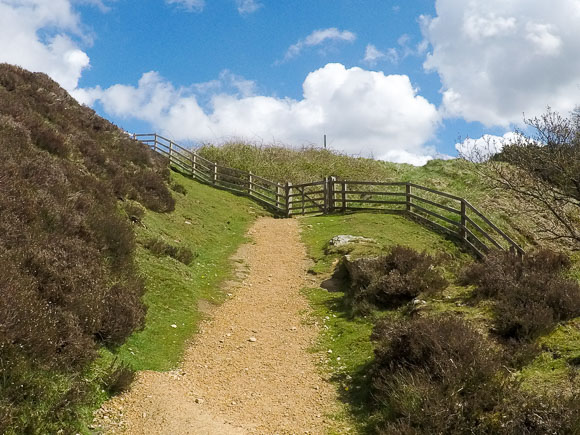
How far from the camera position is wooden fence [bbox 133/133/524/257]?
1738 cm

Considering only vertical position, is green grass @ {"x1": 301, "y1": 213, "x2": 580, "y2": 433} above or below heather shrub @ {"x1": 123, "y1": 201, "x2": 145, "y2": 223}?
below

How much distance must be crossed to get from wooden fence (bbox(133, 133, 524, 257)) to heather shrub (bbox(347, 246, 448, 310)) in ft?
14.0

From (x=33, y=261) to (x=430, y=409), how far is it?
6.11 meters

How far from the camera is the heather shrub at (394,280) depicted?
9.95m

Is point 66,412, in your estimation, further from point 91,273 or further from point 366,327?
point 366,327

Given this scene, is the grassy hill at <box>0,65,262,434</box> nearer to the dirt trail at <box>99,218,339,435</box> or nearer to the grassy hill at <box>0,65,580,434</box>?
the grassy hill at <box>0,65,580,434</box>

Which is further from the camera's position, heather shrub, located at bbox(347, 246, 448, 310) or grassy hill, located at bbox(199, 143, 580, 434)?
heather shrub, located at bbox(347, 246, 448, 310)

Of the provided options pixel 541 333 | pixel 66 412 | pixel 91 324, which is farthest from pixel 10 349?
pixel 541 333

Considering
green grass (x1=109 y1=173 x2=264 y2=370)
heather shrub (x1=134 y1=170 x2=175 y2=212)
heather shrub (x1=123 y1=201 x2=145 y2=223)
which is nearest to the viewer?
green grass (x1=109 y1=173 x2=264 y2=370)

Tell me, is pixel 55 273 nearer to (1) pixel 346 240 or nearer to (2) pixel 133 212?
(2) pixel 133 212

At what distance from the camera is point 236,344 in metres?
8.93

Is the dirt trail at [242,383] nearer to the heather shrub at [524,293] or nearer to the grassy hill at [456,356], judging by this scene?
the grassy hill at [456,356]

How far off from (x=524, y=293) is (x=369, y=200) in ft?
44.2

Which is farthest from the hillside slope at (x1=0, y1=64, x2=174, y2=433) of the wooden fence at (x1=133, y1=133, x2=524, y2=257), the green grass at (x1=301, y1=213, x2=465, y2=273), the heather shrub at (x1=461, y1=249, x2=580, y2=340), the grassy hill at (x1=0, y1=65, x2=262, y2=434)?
the wooden fence at (x1=133, y1=133, x2=524, y2=257)
